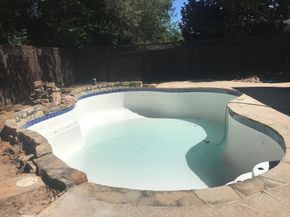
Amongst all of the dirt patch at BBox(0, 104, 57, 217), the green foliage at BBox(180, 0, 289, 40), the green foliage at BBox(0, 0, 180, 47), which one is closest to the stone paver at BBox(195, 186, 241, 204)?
the dirt patch at BBox(0, 104, 57, 217)

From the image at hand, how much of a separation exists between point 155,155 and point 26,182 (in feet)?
13.7

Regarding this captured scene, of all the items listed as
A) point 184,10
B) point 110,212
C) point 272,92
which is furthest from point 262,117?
point 184,10

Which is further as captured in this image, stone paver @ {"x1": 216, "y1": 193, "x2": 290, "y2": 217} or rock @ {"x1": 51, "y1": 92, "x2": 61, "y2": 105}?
rock @ {"x1": 51, "y1": 92, "x2": 61, "y2": 105}

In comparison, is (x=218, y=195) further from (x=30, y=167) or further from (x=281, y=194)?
(x=30, y=167)

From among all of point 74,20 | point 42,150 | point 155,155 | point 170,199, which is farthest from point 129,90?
point 170,199

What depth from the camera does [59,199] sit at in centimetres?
349

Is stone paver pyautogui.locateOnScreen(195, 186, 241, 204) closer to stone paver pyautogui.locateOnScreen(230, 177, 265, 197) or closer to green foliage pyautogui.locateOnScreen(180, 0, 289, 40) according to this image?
stone paver pyautogui.locateOnScreen(230, 177, 265, 197)

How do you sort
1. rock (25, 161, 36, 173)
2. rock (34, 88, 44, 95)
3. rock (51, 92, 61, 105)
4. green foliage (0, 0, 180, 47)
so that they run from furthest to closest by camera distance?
green foliage (0, 0, 180, 47) < rock (34, 88, 44, 95) < rock (51, 92, 61, 105) < rock (25, 161, 36, 173)

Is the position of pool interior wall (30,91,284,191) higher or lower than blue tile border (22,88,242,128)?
lower

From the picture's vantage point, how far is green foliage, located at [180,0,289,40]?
49.6 ft

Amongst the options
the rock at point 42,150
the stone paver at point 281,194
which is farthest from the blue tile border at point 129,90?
the stone paver at point 281,194

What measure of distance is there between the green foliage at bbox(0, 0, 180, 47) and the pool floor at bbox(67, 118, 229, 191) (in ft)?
19.4

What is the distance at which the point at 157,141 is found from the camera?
9.08m

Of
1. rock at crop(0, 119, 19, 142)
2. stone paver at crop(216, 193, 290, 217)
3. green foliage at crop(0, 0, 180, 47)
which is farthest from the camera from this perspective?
green foliage at crop(0, 0, 180, 47)
